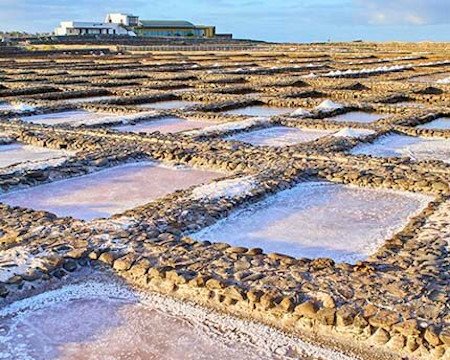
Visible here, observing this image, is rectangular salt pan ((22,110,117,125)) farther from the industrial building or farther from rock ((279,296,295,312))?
the industrial building

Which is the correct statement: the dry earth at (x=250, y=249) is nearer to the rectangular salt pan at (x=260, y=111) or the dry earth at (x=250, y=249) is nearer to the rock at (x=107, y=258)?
the rock at (x=107, y=258)

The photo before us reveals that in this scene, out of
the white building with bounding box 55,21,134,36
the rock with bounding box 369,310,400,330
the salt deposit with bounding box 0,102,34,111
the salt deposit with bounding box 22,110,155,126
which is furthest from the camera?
the white building with bounding box 55,21,134,36

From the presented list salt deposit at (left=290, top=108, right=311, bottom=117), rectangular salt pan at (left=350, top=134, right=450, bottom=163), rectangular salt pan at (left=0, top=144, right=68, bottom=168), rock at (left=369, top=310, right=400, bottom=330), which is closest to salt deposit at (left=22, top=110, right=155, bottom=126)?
rectangular salt pan at (left=0, top=144, right=68, bottom=168)

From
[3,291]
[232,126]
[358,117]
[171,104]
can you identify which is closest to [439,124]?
[358,117]

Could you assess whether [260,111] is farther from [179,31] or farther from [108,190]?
[179,31]

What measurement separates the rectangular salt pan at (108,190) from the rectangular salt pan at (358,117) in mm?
5665

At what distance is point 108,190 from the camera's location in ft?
23.4

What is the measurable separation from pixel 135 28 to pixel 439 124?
251ft

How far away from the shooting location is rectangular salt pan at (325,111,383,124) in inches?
500

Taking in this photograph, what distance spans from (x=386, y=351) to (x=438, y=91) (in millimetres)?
15015

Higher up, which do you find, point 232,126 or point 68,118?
point 232,126

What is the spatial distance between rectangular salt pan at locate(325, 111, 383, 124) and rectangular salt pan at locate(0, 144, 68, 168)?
5.97 m

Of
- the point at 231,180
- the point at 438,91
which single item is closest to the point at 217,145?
the point at 231,180

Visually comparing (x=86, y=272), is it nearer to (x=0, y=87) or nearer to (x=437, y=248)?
(x=437, y=248)
